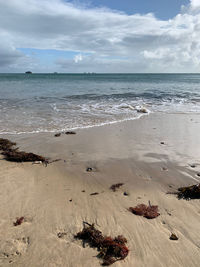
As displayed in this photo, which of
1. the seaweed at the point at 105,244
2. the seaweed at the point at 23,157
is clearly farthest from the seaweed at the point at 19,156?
the seaweed at the point at 105,244

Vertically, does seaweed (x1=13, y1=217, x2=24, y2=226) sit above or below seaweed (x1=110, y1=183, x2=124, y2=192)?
above

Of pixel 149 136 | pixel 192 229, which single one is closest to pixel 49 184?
pixel 192 229

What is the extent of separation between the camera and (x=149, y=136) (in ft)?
27.9

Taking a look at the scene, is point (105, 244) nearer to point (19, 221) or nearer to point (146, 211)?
point (146, 211)

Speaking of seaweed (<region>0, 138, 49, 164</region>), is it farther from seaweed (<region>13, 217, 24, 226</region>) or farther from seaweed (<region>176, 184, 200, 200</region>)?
seaweed (<region>176, 184, 200, 200</region>)

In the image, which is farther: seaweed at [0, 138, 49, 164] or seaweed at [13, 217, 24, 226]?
seaweed at [0, 138, 49, 164]

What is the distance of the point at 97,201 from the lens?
4180 mm

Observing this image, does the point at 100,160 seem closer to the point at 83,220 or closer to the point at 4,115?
the point at 83,220

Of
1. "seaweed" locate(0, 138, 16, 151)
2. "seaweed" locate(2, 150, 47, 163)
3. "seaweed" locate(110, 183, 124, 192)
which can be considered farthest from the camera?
"seaweed" locate(0, 138, 16, 151)

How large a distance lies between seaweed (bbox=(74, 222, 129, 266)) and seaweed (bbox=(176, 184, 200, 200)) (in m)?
1.96

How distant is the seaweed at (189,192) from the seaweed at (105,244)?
1.96 m

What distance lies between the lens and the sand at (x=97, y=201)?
2934 mm

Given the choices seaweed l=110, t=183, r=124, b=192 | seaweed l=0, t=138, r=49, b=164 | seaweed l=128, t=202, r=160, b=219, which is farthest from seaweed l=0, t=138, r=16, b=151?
seaweed l=128, t=202, r=160, b=219

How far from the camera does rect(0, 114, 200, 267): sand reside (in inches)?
115
